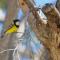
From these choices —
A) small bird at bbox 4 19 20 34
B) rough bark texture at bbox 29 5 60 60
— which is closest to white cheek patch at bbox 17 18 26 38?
small bird at bbox 4 19 20 34

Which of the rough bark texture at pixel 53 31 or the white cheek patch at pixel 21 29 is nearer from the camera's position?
the rough bark texture at pixel 53 31

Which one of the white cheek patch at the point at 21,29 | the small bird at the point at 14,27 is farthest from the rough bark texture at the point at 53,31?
the small bird at the point at 14,27

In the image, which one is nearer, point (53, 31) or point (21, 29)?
point (53, 31)

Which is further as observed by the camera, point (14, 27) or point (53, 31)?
point (14, 27)

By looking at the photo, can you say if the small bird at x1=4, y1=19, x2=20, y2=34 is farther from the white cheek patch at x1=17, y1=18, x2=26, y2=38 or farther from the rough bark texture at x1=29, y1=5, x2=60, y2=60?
the rough bark texture at x1=29, y1=5, x2=60, y2=60

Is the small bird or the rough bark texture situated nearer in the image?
the rough bark texture

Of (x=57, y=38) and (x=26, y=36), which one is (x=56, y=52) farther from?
(x=26, y=36)

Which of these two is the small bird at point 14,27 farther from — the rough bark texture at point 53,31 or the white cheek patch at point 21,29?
the rough bark texture at point 53,31

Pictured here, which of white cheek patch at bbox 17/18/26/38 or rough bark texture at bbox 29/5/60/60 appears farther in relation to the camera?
white cheek patch at bbox 17/18/26/38

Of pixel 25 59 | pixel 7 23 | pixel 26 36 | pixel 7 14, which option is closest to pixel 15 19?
pixel 7 23

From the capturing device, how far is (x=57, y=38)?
0.77 metres

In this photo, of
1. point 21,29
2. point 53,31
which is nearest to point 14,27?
point 21,29

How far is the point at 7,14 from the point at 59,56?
95cm

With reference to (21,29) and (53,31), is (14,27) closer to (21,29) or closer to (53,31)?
(21,29)
